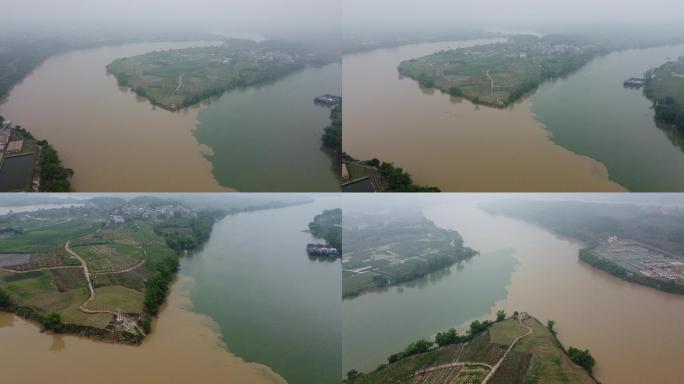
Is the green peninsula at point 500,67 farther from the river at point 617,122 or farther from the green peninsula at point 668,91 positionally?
the green peninsula at point 668,91

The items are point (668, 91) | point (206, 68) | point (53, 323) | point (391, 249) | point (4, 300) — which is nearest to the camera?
point (53, 323)

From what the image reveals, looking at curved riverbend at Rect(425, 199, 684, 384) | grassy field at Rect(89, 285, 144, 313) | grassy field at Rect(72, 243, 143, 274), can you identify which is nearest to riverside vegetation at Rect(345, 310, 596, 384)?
curved riverbend at Rect(425, 199, 684, 384)

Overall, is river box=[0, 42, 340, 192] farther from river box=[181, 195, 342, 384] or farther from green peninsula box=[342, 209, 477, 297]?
river box=[181, 195, 342, 384]

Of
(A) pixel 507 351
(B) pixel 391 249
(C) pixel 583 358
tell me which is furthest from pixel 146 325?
(C) pixel 583 358

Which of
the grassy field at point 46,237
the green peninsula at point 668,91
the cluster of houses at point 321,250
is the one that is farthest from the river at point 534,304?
the grassy field at point 46,237

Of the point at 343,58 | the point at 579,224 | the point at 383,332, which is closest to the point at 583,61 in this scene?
the point at 579,224

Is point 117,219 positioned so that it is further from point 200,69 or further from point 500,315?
point 500,315

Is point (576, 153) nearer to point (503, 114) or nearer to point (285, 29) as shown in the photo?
point (503, 114)
